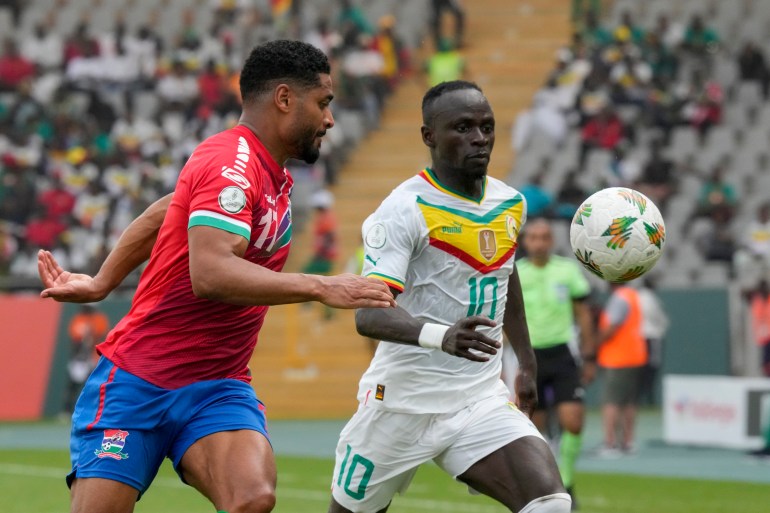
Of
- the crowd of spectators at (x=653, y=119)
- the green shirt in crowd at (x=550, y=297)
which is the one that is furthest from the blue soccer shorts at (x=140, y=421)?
the crowd of spectators at (x=653, y=119)

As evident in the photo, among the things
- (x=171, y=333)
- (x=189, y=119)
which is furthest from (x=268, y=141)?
(x=189, y=119)

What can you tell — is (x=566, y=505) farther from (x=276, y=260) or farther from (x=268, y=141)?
(x=268, y=141)

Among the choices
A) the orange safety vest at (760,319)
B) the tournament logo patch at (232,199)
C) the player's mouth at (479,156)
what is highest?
the player's mouth at (479,156)

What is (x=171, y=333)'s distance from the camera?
557 centimetres

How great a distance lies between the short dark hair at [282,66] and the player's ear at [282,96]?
3 cm

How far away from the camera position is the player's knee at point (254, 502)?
5.26 m

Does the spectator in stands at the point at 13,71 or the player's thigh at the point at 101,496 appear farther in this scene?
the spectator in stands at the point at 13,71

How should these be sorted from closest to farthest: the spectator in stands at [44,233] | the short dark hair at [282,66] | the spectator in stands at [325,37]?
the short dark hair at [282,66], the spectator in stands at [44,233], the spectator in stands at [325,37]

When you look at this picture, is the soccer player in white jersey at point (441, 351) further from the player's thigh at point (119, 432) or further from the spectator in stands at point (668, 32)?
the spectator in stands at point (668, 32)

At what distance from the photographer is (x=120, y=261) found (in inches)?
241

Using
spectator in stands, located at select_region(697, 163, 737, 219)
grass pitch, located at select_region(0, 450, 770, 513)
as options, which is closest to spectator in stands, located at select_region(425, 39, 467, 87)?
spectator in stands, located at select_region(697, 163, 737, 219)

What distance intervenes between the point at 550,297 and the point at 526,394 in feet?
15.6

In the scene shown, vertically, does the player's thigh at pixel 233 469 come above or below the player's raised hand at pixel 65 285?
below

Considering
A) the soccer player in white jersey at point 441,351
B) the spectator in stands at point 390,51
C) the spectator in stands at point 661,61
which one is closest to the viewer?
the soccer player in white jersey at point 441,351
